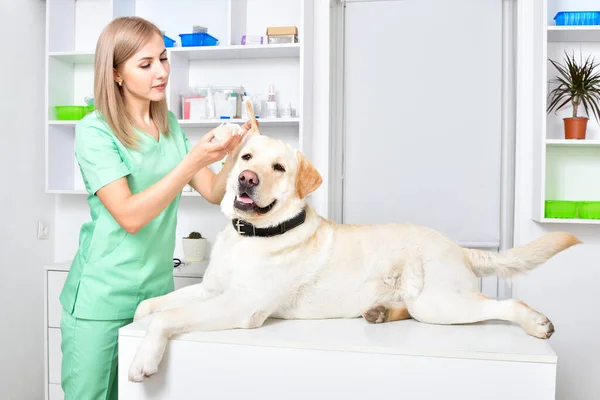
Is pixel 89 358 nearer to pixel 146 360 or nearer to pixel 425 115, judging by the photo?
pixel 146 360

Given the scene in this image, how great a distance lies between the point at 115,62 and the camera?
1.51 metres

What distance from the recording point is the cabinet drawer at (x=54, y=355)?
2.71 meters

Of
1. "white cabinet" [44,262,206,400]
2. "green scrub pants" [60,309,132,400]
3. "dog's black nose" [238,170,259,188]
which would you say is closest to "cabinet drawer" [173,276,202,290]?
"white cabinet" [44,262,206,400]

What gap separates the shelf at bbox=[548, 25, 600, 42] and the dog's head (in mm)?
1750

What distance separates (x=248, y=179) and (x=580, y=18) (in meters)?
2.05

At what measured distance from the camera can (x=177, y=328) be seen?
1.20m

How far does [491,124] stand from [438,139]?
0.91ft

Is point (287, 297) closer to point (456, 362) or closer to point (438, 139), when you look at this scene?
point (456, 362)

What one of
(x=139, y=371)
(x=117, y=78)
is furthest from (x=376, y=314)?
(x=117, y=78)

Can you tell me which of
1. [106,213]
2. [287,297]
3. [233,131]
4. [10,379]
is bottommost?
[10,379]

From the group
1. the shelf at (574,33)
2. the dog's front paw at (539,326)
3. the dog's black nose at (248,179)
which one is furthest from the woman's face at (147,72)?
the shelf at (574,33)

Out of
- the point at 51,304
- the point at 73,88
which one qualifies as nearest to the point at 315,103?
the point at 73,88

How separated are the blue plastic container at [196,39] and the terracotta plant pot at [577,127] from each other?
1.81 metres

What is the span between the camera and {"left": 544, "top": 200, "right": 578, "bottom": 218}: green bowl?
251cm
